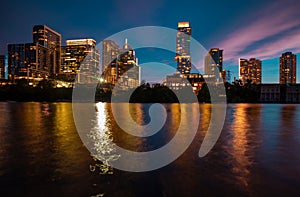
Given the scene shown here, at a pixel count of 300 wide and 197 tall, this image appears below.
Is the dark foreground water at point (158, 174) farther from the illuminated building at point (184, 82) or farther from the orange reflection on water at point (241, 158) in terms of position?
the illuminated building at point (184, 82)

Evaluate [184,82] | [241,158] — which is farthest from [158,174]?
[184,82]

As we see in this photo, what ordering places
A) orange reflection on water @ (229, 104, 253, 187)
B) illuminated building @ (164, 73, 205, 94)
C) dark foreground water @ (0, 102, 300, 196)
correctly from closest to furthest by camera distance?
dark foreground water @ (0, 102, 300, 196)
orange reflection on water @ (229, 104, 253, 187)
illuminated building @ (164, 73, 205, 94)

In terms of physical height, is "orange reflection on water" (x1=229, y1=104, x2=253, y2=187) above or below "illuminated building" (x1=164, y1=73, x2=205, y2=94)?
below

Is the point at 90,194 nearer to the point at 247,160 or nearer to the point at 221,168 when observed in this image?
the point at 221,168

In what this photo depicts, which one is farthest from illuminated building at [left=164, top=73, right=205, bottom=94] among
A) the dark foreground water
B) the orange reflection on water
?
the dark foreground water

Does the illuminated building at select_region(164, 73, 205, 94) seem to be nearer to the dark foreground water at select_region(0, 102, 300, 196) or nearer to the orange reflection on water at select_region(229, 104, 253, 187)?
the orange reflection on water at select_region(229, 104, 253, 187)

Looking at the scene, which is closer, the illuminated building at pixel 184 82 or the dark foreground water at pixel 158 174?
the dark foreground water at pixel 158 174

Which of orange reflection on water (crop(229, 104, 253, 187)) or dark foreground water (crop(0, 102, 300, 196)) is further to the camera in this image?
orange reflection on water (crop(229, 104, 253, 187))

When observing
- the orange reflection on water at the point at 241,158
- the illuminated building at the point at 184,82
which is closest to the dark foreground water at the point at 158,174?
the orange reflection on water at the point at 241,158

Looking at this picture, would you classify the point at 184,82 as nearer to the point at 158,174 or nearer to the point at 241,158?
the point at 241,158

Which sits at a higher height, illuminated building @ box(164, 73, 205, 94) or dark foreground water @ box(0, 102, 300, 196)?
illuminated building @ box(164, 73, 205, 94)

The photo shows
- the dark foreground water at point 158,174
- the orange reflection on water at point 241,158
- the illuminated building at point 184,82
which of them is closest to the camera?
the dark foreground water at point 158,174

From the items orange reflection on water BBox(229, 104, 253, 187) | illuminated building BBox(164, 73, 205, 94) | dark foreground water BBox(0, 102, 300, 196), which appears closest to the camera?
dark foreground water BBox(0, 102, 300, 196)

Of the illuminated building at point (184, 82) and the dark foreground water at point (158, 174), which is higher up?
the illuminated building at point (184, 82)
